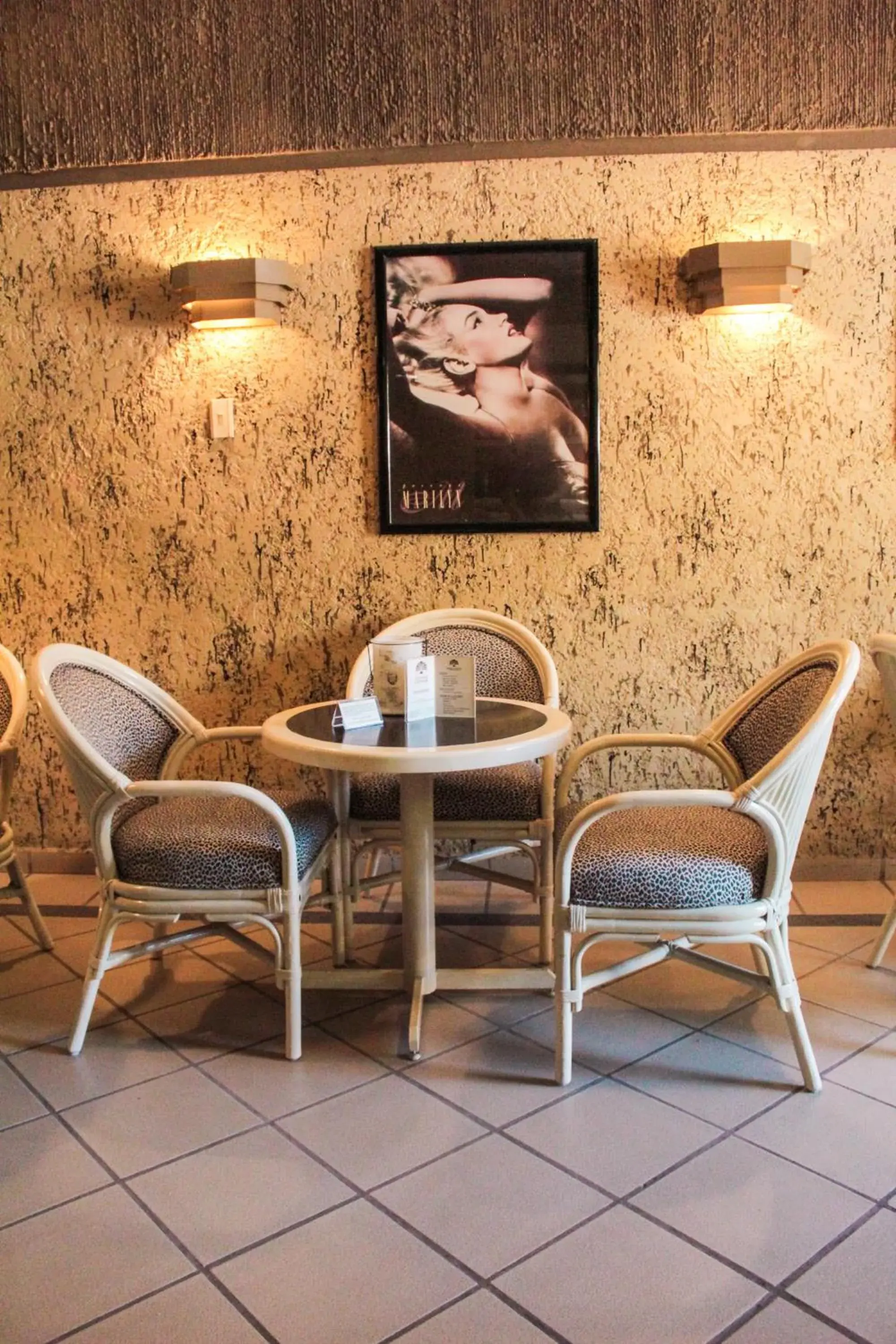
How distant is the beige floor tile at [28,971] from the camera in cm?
282

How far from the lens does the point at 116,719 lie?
2.74 meters

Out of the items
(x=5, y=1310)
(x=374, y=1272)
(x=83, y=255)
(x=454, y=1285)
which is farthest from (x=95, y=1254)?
(x=83, y=255)

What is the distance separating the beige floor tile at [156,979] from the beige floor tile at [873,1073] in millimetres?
1492

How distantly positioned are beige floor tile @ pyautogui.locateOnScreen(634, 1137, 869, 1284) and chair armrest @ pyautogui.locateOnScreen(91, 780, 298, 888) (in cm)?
98

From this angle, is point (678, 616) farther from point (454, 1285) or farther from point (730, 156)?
point (454, 1285)

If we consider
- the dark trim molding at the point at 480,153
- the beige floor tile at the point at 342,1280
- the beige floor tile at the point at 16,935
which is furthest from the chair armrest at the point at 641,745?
the dark trim molding at the point at 480,153

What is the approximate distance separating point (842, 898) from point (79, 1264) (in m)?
2.44

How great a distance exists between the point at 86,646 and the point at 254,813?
1.39 metres

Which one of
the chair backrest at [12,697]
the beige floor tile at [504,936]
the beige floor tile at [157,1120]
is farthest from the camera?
the beige floor tile at [504,936]

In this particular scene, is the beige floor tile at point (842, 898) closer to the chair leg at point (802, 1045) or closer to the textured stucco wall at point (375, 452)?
the textured stucco wall at point (375, 452)

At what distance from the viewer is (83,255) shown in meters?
3.51

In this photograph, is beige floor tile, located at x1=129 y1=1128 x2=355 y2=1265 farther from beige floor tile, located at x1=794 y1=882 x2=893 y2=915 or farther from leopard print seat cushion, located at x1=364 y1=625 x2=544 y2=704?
beige floor tile, located at x1=794 y1=882 x2=893 y2=915

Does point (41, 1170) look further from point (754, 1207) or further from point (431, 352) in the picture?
point (431, 352)

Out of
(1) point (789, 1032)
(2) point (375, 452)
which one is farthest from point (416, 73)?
(1) point (789, 1032)
